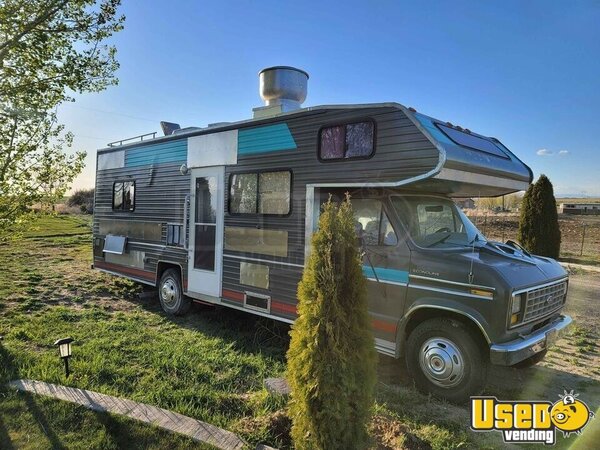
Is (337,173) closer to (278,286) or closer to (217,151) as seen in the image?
(278,286)

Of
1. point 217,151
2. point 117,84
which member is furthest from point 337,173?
point 117,84

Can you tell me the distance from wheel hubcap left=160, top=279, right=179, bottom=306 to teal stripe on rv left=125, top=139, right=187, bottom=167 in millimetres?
2112

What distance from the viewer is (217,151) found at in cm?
632

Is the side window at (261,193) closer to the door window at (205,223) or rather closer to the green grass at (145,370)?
the door window at (205,223)

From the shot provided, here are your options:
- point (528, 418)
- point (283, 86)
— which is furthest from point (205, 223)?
point (528, 418)

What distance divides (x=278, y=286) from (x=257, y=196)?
1256 millimetres

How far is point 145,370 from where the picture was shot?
179 inches

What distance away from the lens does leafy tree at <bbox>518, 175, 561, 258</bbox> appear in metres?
13.2

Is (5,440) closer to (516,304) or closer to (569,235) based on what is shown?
(516,304)

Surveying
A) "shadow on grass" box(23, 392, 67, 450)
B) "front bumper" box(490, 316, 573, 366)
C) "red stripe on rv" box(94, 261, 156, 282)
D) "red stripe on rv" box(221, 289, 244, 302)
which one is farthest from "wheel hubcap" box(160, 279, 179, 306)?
"front bumper" box(490, 316, 573, 366)

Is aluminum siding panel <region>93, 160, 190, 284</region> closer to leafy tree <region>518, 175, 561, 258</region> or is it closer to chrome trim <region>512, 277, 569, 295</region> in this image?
chrome trim <region>512, 277, 569, 295</region>

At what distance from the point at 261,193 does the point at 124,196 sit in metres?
3.96

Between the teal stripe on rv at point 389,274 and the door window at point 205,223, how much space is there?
2675mm

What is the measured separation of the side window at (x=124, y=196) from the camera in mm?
8072
